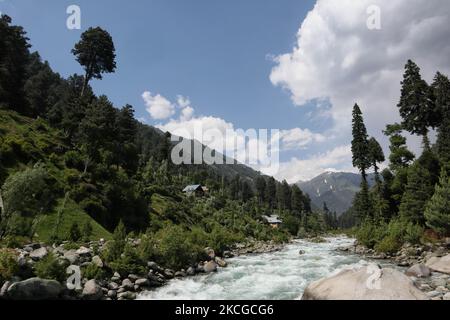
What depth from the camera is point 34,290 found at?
13.5 metres

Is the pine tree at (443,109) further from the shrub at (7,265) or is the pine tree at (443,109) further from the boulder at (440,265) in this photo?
the shrub at (7,265)

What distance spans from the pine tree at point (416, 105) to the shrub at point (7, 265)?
49.8 m

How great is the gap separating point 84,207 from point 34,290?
71.5ft

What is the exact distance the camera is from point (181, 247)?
24.5 m

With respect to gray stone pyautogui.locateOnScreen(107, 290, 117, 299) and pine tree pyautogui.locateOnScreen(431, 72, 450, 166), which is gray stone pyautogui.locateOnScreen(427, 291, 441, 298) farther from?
pine tree pyautogui.locateOnScreen(431, 72, 450, 166)

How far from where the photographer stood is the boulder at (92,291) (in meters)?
15.1

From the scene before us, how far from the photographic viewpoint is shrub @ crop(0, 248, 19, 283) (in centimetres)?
1405

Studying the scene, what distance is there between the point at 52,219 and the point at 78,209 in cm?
429

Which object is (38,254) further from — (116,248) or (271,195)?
(271,195)

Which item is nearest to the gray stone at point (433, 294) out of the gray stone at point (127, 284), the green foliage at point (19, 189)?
the gray stone at point (127, 284)

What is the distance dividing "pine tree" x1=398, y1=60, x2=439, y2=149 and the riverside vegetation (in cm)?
2922

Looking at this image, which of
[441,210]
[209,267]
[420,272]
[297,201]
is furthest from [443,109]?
[297,201]

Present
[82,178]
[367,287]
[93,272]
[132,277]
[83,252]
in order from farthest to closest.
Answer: [82,178] < [83,252] < [132,277] < [93,272] < [367,287]

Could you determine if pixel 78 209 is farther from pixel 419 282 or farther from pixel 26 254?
pixel 419 282
